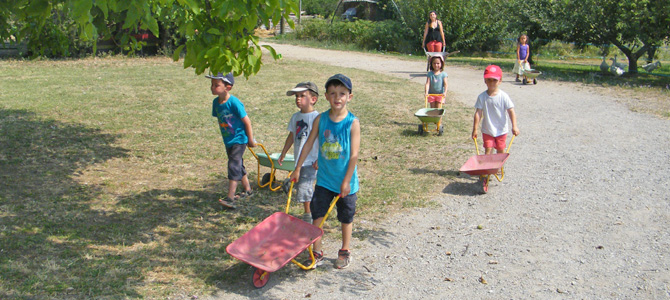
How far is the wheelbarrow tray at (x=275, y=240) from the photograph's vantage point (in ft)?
13.7

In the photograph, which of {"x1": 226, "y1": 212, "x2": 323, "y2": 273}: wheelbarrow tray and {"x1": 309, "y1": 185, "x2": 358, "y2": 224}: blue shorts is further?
{"x1": 309, "y1": 185, "x2": 358, "y2": 224}: blue shorts

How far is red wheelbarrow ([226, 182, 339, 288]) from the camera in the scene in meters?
4.17

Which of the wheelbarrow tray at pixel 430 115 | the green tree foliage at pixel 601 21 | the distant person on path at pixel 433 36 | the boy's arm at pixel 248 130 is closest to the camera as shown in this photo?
the boy's arm at pixel 248 130

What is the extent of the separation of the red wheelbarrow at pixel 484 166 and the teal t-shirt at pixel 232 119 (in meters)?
2.46

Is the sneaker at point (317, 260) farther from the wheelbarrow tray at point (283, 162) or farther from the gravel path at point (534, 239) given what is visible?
the wheelbarrow tray at point (283, 162)

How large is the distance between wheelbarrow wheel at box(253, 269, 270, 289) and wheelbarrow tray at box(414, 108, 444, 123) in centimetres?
499

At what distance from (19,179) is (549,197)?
6.26 meters

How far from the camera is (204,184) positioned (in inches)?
267

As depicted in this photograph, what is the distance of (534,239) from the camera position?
5.19 m

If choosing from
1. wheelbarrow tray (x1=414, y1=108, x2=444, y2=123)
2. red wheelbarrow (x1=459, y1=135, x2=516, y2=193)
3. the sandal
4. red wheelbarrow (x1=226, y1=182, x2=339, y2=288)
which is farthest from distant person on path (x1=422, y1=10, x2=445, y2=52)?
red wheelbarrow (x1=226, y1=182, x2=339, y2=288)

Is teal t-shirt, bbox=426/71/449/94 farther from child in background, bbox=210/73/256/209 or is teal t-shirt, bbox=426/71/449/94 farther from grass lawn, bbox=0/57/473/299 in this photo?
child in background, bbox=210/73/256/209

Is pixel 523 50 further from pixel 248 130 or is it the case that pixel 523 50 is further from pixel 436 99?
pixel 248 130

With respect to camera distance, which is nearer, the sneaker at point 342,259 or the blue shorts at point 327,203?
the blue shorts at point 327,203

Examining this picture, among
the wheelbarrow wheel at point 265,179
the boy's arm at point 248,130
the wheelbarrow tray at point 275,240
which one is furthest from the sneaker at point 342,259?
the wheelbarrow wheel at point 265,179
